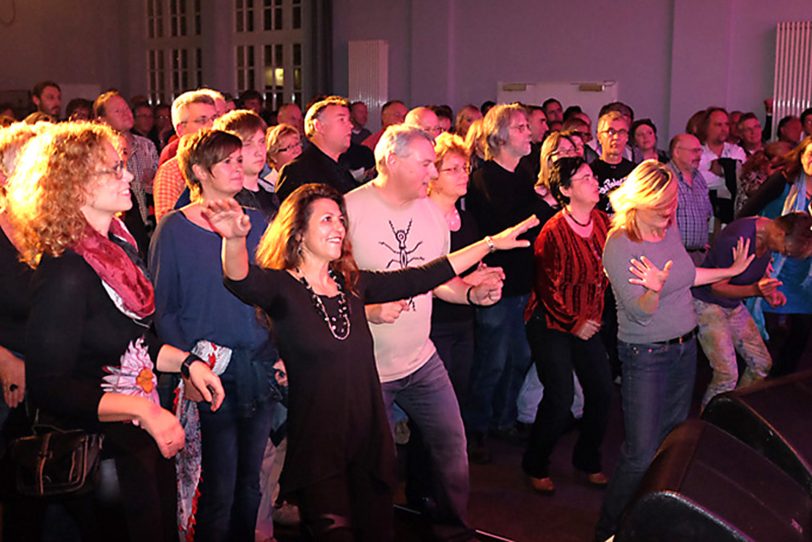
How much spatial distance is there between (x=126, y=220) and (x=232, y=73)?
31.8ft

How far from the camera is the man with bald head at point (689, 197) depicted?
601cm

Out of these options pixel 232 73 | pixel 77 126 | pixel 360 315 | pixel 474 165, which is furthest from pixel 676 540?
pixel 232 73

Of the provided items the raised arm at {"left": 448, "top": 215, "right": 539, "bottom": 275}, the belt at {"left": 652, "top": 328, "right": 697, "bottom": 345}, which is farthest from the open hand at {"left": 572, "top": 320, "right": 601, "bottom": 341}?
the raised arm at {"left": 448, "top": 215, "right": 539, "bottom": 275}

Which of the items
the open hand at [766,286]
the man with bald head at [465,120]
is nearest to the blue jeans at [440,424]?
the open hand at [766,286]

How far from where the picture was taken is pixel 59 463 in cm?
250

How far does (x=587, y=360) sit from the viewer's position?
168 inches

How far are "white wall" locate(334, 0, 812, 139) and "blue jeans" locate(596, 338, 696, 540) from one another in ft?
28.7

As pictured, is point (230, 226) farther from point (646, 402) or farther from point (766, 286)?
point (766, 286)

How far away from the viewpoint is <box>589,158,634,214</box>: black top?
227 inches

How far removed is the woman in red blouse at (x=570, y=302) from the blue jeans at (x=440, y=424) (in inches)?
31.5

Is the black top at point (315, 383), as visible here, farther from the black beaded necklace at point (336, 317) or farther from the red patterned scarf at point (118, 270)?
the red patterned scarf at point (118, 270)

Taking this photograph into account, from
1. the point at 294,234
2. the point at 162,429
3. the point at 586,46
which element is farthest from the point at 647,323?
the point at 586,46

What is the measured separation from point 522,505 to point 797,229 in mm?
1868

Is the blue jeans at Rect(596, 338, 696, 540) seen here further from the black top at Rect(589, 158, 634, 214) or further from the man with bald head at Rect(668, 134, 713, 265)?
the man with bald head at Rect(668, 134, 713, 265)
